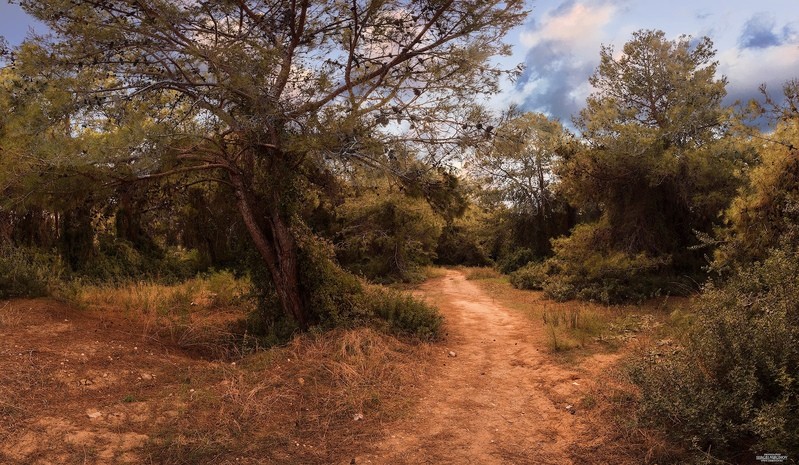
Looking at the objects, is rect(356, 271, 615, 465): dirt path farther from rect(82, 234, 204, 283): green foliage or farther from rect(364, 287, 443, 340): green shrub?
rect(82, 234, 204, 283): green foliage

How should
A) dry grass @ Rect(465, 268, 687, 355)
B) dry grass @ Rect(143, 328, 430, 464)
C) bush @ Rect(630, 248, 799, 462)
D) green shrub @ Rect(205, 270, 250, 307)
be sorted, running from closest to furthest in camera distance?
bush @ Rect(630, 248, 799, 462) → dry grass @ Rect(143, 328, 430, 464) → dry grass @ Rect(465, 268, 687, 355) → green shrub @ Rect(205, 270, 250, 307)

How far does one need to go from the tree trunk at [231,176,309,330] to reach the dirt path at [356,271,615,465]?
2.58 m

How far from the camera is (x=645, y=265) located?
13.0 m

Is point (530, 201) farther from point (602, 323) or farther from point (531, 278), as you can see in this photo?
point (602, 323)

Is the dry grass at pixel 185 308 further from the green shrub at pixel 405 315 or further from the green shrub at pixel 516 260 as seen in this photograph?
the green shrub at pixel 516 260

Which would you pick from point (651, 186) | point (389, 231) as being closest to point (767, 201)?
point (651, 186)

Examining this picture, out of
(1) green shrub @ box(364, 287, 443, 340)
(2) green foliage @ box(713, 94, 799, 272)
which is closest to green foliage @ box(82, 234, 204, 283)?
(1) green shrub @ box(364, 287, 443, 340)

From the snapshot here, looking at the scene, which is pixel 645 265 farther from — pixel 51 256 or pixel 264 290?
pixel 51 256

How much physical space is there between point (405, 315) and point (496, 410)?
3.31m

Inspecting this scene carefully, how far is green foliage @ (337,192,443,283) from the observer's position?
20047mm

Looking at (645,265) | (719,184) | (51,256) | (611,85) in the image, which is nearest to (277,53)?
(51,256)

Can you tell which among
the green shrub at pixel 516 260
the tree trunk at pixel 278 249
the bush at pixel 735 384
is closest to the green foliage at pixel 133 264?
the tree trunk at pixel 278 249

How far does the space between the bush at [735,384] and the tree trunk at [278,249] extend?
5457mm

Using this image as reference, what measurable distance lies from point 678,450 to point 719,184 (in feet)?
35.7
